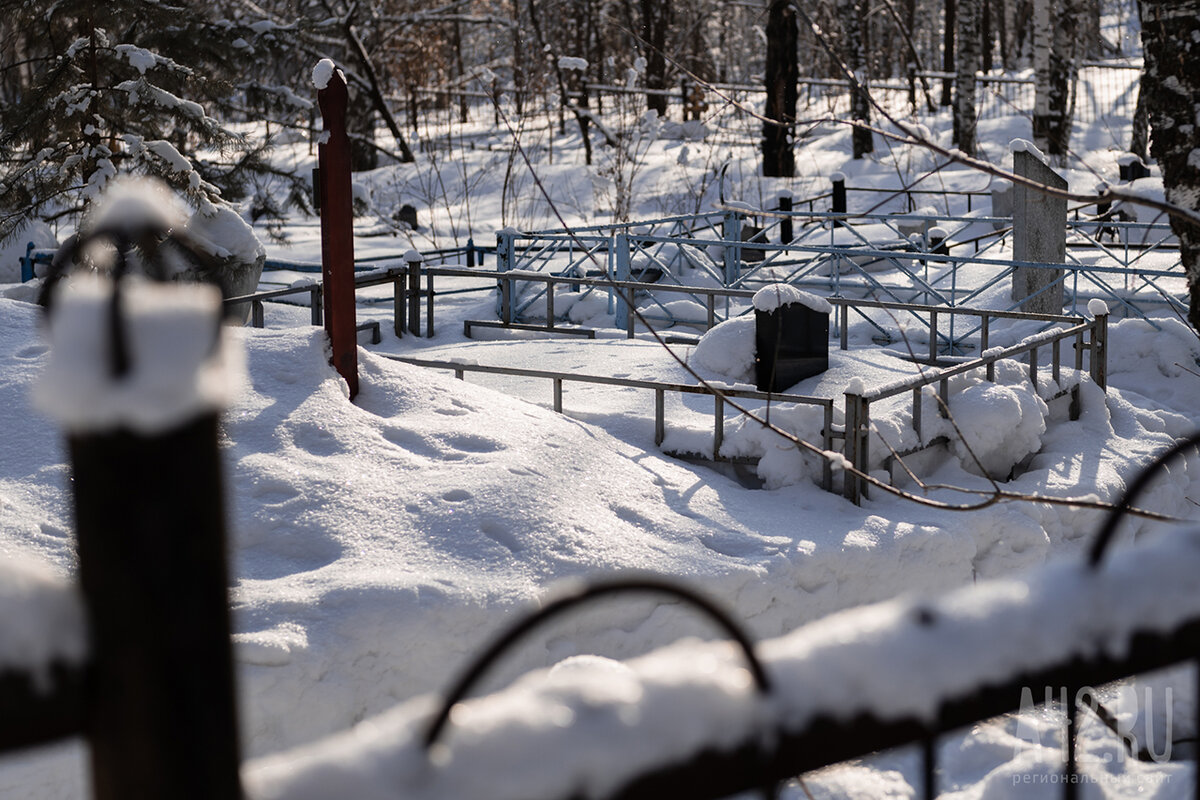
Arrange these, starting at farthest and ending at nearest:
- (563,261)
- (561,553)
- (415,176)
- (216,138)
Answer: (415,176), (563,261), (216,138), (561,553)

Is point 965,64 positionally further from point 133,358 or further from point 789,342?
point 133,358

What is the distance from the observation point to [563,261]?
1812cm

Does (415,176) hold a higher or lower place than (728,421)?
higher

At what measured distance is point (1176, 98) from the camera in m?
5.85

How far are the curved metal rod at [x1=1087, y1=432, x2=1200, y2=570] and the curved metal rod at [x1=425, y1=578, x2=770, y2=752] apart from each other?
34 centimetres

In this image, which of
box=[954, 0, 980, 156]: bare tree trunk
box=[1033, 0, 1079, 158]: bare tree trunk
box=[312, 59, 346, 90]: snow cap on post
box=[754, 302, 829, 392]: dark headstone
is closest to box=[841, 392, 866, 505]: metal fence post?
box=[754, 302, 829, 392]: dark headstone

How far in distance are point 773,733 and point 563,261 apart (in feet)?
57.1

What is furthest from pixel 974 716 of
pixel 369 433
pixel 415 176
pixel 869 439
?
pixel 415 176

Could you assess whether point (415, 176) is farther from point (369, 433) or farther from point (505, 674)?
point (505, 674)

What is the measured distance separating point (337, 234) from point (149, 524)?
285 inches

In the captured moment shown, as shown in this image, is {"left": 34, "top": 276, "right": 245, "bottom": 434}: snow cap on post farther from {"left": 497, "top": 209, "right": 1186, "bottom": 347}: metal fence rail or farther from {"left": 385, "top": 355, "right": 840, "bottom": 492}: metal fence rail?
{"left": 497, "top": 209, "right": 1186, "bottom": 347}: metal fence rail

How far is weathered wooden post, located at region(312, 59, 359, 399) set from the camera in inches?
295

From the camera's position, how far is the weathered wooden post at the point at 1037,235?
11727mm

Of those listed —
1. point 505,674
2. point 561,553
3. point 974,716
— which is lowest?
point 505,674
